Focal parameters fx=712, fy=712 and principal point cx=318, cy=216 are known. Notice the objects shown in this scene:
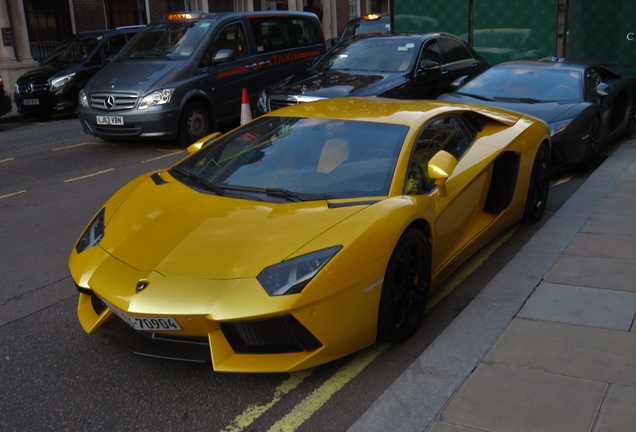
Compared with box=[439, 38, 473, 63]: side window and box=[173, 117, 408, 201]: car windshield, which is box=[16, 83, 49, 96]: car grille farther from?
box=[173, 117, 408, 201]: car windshield

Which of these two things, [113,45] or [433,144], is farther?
[113,45]

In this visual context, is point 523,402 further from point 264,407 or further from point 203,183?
point 203,183

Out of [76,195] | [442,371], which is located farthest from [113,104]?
[442,371]

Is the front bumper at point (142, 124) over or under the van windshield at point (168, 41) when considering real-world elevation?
under

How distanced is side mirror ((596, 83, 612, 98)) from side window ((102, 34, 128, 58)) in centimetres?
1104

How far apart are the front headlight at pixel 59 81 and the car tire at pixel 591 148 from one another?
11089 mm

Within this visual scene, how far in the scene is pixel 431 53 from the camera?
10.8 meters

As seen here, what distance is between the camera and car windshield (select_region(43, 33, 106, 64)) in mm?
16094

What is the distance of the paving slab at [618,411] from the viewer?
3154mm

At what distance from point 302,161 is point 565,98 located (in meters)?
5.21

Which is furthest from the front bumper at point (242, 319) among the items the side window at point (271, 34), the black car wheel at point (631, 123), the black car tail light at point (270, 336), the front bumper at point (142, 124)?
the side window at point (271, 34)

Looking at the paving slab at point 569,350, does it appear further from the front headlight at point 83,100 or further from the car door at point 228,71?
the front headlight at point 83,100

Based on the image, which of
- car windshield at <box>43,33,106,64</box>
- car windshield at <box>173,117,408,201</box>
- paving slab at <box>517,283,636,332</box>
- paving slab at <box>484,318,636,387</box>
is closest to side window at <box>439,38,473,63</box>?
car windshield at <box>173,117,408,201</box>

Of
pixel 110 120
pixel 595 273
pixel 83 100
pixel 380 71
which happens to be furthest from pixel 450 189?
pixel 83 100
